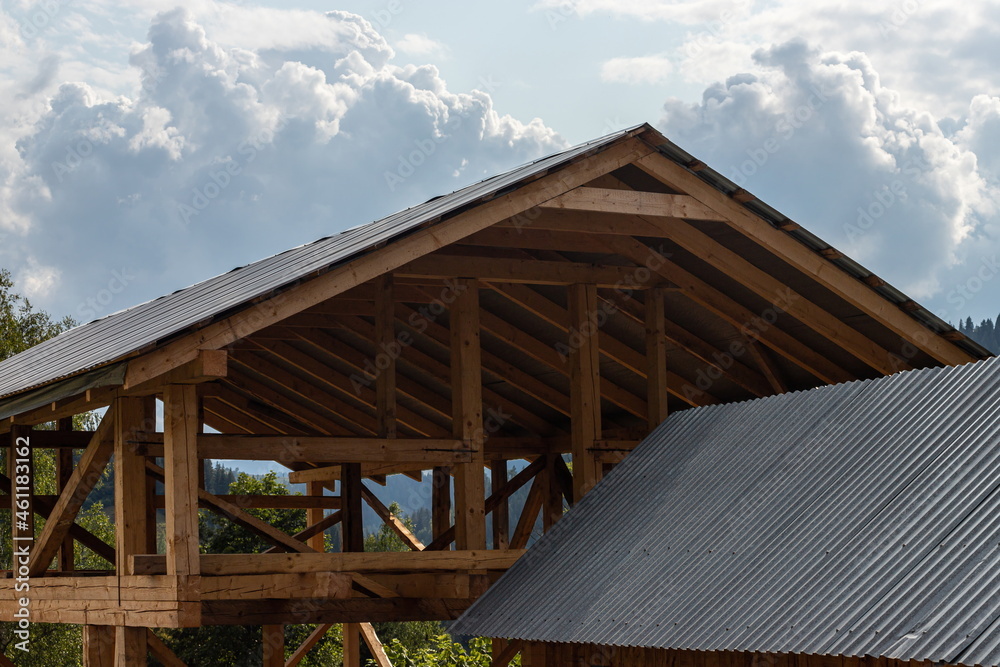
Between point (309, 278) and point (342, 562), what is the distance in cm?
277

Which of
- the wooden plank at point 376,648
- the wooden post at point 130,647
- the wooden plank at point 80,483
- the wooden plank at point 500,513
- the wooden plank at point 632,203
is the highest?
the wooden plank at point 632,203

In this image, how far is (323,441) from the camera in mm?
11430

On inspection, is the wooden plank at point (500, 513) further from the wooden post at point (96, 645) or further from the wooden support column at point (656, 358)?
the wooden post at point (96, 645)

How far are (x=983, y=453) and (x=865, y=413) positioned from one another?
1.72 metres

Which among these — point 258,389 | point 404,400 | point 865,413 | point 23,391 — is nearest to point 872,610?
point 865,413

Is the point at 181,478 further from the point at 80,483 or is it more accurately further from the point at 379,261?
A: the point at 379,261

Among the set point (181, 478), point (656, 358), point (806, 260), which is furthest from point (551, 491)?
point (181, 478)

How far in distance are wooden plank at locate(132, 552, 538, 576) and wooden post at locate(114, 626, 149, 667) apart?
89 cm

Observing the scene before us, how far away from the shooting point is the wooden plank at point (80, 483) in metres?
10.9

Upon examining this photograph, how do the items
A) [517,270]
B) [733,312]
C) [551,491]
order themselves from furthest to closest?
[551,491] < [733,312] < [517,270]

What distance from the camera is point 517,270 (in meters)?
13.0

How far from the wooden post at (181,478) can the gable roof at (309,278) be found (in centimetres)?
64

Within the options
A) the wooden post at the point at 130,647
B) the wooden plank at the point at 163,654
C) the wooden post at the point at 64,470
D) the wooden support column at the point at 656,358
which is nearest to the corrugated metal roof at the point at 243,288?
the wooden post at the point at 64,470

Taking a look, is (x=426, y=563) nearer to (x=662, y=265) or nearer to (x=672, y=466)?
(x=672, y=466)
